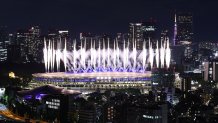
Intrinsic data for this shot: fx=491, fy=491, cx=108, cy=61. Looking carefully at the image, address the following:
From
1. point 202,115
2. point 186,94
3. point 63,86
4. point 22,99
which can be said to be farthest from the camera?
point 63,86

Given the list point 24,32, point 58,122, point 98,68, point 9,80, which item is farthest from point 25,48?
point 58,122

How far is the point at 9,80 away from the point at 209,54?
2116 centimetres

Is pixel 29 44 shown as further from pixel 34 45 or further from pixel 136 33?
pixel 136 33

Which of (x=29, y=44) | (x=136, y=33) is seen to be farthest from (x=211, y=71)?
(x=29, y=44)

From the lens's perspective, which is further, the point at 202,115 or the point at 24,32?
the point at 24,32

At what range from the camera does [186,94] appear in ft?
77.7

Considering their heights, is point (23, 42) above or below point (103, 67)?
above

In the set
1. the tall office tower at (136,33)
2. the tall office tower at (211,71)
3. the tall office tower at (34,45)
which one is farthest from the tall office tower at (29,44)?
the tall office tower at (211,71)

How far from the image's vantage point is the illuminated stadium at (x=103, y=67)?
25266 millimetres

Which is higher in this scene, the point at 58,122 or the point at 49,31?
the point at 49,31

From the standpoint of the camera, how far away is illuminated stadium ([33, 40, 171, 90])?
2527cm

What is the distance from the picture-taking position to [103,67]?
26.8m

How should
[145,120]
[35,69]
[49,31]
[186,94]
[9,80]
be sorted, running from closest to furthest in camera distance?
[145,120] → [186,94] → [9,80] → [35,69] → [49,31]

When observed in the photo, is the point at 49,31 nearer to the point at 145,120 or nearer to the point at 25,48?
the point at 25,48
